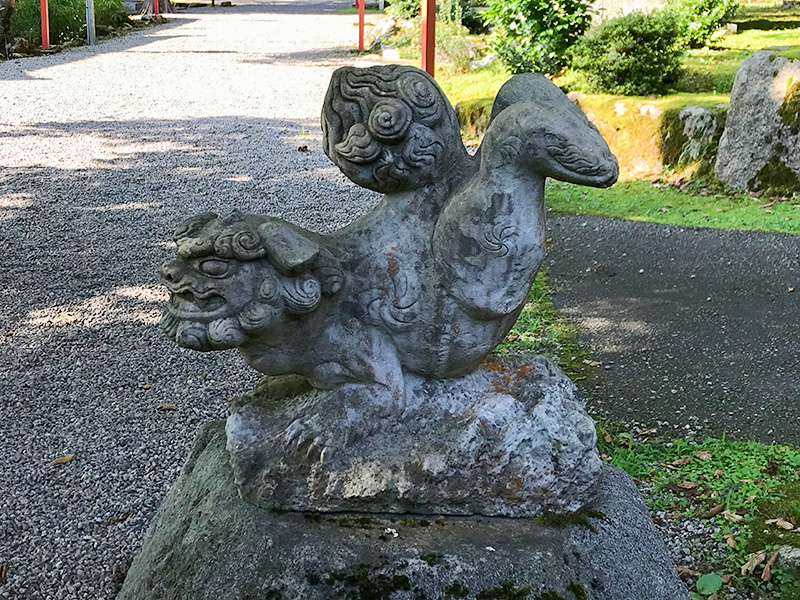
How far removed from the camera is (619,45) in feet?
27.3

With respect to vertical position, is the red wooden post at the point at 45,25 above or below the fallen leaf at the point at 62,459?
above

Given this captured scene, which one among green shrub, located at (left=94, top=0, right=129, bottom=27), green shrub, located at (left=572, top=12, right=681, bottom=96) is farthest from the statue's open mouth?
green shrub, located at (left=94, top=0, right=129, bottom=27)

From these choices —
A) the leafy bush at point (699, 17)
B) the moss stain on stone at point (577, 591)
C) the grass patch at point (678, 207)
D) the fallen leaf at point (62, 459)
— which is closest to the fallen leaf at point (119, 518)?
the fallen leaf at point (62, 459)

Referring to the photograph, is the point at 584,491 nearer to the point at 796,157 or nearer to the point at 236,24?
the point at 796,157

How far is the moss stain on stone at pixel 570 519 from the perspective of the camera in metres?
2.16

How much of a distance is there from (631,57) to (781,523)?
19.4 feet

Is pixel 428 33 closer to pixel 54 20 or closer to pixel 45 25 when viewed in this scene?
pixel 45 25

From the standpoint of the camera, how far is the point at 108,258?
20.2 feet

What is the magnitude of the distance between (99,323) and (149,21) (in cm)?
2083

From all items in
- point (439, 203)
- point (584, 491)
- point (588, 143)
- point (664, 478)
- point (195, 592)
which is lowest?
point (664, 478)

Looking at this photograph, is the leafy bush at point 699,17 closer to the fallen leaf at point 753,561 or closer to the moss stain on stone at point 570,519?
the fallen leaf at point 753,561

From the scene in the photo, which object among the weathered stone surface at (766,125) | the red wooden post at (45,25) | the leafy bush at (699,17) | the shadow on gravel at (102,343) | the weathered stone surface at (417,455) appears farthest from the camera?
the red wooden post at (45,25)

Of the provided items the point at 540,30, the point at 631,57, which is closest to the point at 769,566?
the point at 631,57

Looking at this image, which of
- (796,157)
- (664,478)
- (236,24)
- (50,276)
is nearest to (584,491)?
(664,478)
